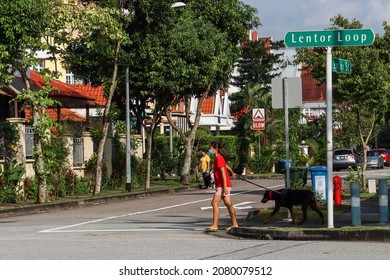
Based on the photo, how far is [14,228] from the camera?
71.9ft

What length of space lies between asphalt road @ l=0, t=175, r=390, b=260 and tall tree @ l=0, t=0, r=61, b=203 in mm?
3977

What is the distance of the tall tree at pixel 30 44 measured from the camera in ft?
92.7

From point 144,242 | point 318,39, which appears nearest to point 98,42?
point 318,39

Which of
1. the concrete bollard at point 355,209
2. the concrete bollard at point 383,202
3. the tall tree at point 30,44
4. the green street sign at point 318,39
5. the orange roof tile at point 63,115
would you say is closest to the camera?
the green street sign at point 318,39

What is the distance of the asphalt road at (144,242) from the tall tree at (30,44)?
3977mm

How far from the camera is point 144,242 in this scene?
16.9 metres

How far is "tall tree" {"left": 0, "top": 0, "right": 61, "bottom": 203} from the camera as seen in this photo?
28266 millimetres

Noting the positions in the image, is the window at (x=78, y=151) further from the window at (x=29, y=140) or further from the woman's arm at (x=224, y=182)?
the woman's arm at (x=224, y=182)

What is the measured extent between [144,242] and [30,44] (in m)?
13.6

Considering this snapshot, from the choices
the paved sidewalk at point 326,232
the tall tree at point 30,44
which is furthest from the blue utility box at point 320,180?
the tall tree at point 30,44

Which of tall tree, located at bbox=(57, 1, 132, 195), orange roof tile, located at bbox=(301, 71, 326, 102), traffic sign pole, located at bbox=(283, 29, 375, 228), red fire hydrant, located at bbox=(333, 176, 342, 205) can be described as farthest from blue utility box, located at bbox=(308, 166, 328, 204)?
orange roof tile, located at bbox=(301, 71, 326, 102)

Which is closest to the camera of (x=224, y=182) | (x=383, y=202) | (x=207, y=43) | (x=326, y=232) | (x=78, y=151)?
(x=326, y=232)

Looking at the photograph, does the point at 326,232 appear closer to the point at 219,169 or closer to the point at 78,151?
the point at 219,169
